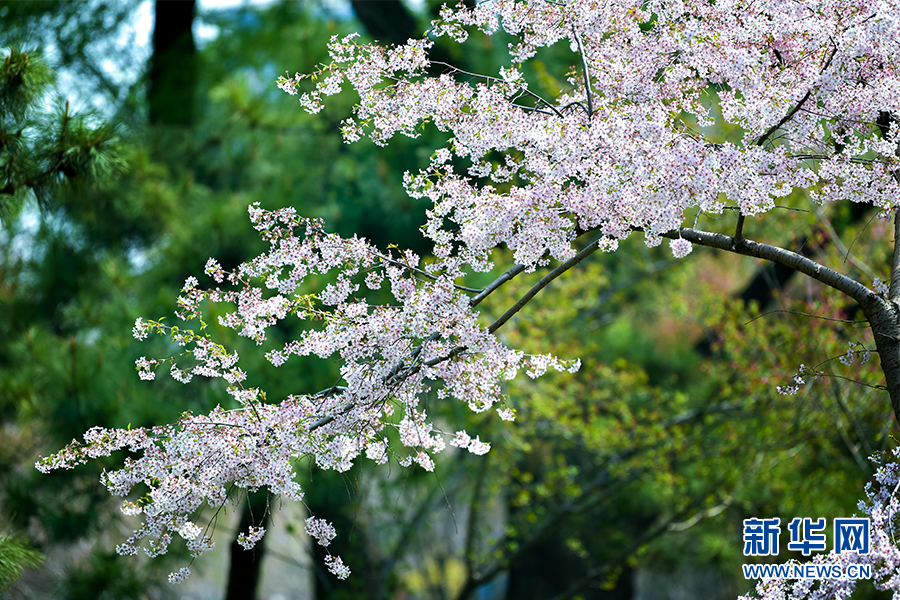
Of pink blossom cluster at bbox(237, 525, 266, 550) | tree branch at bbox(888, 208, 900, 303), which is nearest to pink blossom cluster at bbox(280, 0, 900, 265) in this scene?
tree branch at bbox(888, 208, 900, 303)

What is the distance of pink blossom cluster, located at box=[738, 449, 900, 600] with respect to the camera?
2453 mm

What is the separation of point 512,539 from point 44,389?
156 inches

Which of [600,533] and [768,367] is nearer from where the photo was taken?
[768,367]

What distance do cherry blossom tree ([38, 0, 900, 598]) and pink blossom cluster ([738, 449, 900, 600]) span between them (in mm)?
12

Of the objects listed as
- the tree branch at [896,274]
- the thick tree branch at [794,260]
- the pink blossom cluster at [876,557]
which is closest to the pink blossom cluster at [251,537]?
the pink blossom cluster at [876,557]

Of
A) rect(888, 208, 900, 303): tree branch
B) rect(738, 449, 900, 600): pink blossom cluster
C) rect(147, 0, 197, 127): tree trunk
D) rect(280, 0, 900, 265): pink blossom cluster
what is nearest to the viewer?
rect(738, 449, 900, 600): pink blossom cluster

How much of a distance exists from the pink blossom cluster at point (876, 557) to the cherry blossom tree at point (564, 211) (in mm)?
12

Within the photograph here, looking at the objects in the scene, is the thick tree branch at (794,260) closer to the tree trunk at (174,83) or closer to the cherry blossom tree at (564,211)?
the cherry blossom tree at (564,211)

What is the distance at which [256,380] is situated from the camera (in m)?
5.59

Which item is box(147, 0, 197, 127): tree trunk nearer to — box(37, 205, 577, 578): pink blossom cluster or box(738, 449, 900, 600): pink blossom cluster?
box(37, 205, 577, 578): pink blossom cluster

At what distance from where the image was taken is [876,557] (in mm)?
2527

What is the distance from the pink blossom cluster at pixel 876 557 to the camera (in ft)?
8.05

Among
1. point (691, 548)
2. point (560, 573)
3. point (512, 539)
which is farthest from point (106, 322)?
point (691, 548)

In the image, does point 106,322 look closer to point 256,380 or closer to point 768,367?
point 256,380
